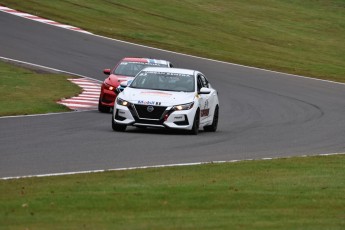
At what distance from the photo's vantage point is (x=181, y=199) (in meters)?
11.8

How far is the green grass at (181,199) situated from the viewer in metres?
10.4

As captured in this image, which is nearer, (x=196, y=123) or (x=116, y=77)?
(x=196, y=123)

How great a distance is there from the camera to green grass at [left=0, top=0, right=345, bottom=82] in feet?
Answer: 140

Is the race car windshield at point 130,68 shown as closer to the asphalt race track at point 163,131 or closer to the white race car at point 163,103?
the asphalt race track at point 163,131

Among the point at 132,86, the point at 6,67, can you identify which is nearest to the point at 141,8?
the point at 6,67

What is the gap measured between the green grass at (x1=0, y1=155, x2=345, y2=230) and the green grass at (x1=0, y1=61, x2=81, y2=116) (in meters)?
9.90

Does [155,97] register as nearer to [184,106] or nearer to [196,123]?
[184,106]

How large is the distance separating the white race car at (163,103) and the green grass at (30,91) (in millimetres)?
3606

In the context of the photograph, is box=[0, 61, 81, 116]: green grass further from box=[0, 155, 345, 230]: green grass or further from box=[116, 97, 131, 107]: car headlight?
box=[0, 155, 345, 230]: green grass

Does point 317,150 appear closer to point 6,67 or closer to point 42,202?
point 42,202

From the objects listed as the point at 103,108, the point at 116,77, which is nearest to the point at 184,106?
the point at 103,108

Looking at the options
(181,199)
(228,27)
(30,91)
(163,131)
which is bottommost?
(228,27)

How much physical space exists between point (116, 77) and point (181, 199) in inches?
588

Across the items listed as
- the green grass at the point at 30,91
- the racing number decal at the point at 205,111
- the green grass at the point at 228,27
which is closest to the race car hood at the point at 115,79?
the green grass at the point at 30,91
